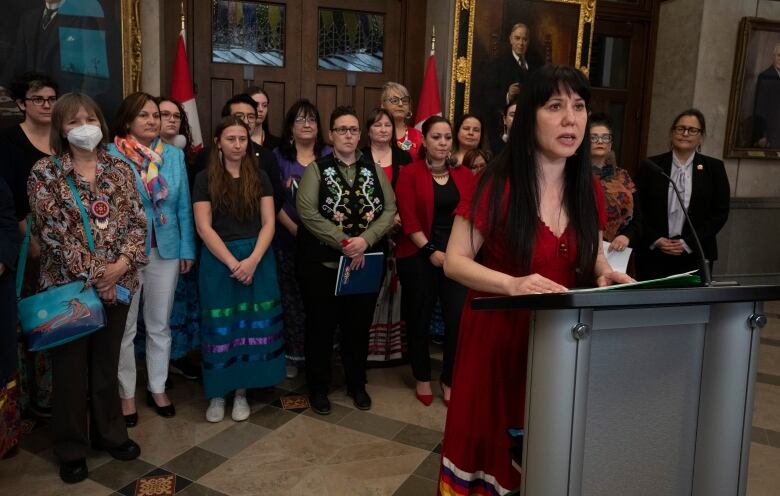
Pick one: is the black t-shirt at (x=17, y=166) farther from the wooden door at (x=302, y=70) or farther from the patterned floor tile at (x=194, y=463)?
the wooden door at (x=302, y=70)

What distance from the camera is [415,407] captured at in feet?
10.3

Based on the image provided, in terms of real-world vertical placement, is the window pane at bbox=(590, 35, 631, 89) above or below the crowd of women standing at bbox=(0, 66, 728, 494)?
above

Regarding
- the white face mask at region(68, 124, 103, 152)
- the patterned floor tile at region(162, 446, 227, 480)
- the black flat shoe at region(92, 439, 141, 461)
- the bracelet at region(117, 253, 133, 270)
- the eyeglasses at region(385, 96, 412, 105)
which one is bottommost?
the patterned floor tile at region(162, 446, 227, 480)

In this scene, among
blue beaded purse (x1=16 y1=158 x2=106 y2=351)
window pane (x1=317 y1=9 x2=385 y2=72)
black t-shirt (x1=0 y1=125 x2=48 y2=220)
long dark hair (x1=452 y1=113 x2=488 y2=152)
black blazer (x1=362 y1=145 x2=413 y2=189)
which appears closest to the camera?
blue beaded purse (x1=16 y1=158 x2=106 y2=351)

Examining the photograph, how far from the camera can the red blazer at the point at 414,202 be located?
3.08 metres

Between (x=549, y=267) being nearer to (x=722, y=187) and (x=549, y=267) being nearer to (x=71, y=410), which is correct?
(x=71, y=410)

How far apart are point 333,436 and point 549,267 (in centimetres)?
166

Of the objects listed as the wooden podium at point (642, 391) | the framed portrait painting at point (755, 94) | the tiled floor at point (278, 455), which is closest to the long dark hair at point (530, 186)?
the wooden podium at point (642, 391)

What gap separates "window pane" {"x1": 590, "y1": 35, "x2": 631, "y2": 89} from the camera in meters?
6.01

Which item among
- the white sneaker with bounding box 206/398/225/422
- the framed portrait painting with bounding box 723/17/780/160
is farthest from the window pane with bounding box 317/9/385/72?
the framed portrait painting with bounding box 723/17/780/160

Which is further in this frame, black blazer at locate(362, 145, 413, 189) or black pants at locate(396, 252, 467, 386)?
black blazer at locate(362, 145, 413, 189)

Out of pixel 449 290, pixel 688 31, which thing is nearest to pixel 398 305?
pixel 449 290

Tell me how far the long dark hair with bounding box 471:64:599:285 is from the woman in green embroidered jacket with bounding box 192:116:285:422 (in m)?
1.65

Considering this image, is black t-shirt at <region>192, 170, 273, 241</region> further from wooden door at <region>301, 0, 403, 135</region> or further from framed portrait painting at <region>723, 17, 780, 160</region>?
framed portrait painting at <region>723, 17, 780, 160</region>
